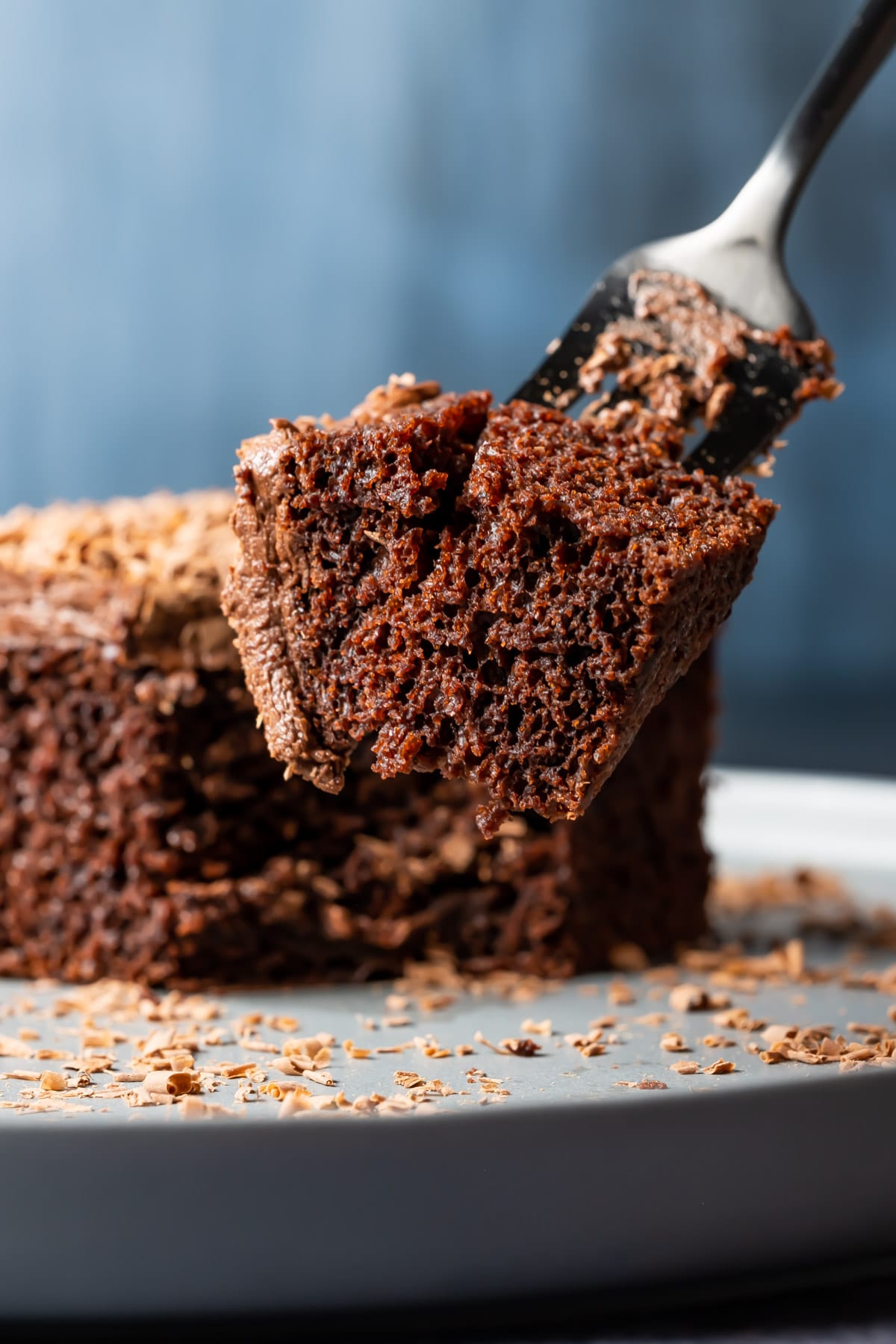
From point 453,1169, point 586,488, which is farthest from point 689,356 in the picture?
point 453,1169

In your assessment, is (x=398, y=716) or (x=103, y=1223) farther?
(x=398, y=716)

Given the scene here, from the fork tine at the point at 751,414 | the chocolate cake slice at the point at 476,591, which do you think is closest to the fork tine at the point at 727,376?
the fork tine at the point at 751,414

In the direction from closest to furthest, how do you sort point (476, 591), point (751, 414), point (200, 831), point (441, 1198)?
point (441, 1198) < point (476, 591) < point (751, 414) < point (200, 831)

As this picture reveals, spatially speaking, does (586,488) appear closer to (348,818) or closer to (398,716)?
(398,716)

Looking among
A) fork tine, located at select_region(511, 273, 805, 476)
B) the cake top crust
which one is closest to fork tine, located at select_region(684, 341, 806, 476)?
fork tine, located at select_region(511, 273, 805, 476)

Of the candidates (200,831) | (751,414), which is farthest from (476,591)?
(200,831)

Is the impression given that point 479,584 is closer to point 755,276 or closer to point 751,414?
point 751,414
